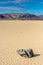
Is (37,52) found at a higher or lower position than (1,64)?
higher

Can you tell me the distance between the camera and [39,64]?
6945 mm

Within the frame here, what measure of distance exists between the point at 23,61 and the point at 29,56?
1.74ft

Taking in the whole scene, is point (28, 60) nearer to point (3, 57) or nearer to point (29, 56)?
point (29, 56)

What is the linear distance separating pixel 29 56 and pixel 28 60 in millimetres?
356

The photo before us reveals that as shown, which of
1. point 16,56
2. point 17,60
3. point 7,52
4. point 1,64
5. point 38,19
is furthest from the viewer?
point 38,19

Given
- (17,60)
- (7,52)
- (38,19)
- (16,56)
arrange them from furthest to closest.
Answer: (38,19) → (7,52) → (16,56) → (17,60)

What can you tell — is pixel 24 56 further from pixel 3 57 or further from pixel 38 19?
pixel 38 19

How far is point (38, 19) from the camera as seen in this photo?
1211 inches

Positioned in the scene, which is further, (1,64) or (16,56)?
(16,56)

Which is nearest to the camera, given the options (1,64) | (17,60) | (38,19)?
(1,64)

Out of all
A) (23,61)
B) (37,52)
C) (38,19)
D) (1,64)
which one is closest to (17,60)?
(23,61)

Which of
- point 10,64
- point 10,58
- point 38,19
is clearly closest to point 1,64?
point 10,64

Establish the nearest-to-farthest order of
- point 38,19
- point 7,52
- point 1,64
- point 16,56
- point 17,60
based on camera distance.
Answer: point 1,64
point 17,60
point 16,56
point 7,52
point 38,19

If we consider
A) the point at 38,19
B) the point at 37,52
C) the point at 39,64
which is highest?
the point at 38,19
